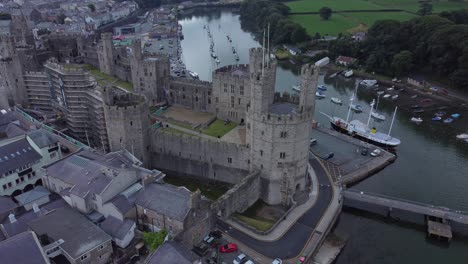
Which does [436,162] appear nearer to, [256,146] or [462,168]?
[462,168]

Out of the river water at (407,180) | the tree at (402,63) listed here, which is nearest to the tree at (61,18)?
the river water at (407,180)

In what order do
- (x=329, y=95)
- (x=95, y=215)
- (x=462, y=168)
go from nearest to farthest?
(x=95, y=215)
(x=462, y=168)
(x=329, y=95)

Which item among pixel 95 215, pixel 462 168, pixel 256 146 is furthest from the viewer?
pixel 462 168

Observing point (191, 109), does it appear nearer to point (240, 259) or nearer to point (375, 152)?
point (375, 152)

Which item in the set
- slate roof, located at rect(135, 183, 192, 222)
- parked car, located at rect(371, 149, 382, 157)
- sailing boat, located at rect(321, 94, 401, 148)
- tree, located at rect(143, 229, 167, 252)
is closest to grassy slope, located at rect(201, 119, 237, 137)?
sailing boat, located at rect(321, 94, 401, 148)

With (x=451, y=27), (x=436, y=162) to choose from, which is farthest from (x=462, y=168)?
(x=451, y=27)

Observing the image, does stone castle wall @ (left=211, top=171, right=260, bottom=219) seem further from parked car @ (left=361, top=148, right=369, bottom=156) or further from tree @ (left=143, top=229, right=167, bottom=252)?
parked car @ (left=361, top=148, right=369, bottom=156)
